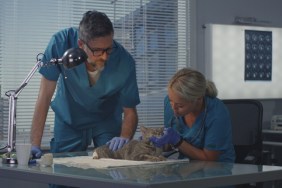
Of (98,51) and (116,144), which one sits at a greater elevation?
(98,51)

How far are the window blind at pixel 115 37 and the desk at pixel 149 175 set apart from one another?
4.98ft

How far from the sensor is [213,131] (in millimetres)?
2139

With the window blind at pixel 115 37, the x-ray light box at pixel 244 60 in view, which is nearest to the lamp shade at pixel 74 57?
the window blind at pixel 115 37

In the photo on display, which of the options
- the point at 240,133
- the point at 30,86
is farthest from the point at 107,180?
the point at 30,86

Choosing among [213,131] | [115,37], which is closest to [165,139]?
[213,131]

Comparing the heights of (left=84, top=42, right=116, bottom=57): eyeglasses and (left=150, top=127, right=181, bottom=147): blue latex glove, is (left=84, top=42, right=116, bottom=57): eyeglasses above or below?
above

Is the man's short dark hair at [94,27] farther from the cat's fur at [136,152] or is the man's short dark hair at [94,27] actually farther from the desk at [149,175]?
the desk at [149,175]

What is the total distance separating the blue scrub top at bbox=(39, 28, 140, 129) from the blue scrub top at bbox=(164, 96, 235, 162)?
437mm

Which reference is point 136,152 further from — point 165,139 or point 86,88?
point 86,88

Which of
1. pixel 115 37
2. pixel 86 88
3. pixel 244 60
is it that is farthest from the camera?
pixel 244 60

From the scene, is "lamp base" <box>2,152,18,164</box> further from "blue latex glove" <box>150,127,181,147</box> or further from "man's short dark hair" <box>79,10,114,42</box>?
"man's short dark hair" <box>79,10,114,42</box>

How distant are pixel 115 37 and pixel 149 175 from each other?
7.01 ft

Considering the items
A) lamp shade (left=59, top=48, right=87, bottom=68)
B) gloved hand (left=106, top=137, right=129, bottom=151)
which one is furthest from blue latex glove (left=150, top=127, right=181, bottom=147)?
lamp shade (left=59, top=48, right=87, bottom=68)

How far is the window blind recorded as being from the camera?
3.24 meters
